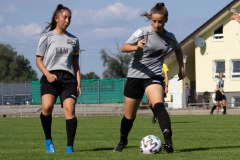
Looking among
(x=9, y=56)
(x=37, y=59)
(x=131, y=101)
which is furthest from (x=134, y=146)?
(x=9, y=56)

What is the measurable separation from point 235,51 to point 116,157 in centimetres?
3950

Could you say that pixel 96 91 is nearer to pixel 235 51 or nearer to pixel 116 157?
pixel 235 51

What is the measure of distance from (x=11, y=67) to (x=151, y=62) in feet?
341

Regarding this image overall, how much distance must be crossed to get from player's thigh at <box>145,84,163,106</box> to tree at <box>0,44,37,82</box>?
98.1m

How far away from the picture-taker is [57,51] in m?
9.84

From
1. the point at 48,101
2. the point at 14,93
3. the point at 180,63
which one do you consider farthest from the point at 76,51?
the point at 14,93

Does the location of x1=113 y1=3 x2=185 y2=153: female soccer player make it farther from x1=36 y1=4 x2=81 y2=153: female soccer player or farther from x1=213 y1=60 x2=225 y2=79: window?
x1=213 y1=60 x2=225 y2=79: window

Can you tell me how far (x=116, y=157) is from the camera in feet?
29.2

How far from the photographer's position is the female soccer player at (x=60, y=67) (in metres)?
9.78

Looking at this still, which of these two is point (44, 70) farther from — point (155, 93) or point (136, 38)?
point (155, 93)

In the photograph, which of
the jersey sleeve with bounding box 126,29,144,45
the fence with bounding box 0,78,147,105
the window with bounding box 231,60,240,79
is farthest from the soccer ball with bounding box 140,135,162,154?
the window with bounding box 231,60,240,79

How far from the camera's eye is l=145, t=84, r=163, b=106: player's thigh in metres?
9.48

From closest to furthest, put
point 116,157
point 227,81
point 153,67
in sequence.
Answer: point 116,157
point 153,67
point 227,81

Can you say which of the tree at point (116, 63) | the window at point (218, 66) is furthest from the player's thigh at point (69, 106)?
the tree at point (116, 63)
